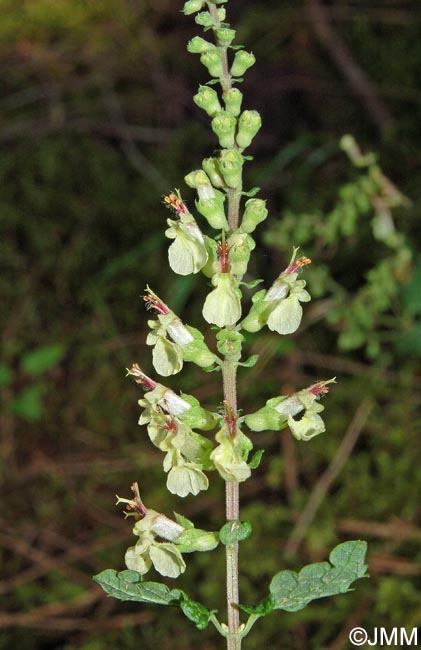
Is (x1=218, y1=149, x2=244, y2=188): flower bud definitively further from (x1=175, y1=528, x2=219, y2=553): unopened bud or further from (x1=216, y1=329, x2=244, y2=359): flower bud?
(x1=175, y1=528, x2=219, y2=553): unopened bud

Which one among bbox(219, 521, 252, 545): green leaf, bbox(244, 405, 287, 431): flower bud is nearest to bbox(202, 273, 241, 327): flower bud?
bbox(244, 405, 287, 431): flower bud

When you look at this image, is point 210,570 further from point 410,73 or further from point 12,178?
point 410,73

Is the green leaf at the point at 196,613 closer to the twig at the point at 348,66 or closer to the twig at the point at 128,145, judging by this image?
the twig at the point at 128,145

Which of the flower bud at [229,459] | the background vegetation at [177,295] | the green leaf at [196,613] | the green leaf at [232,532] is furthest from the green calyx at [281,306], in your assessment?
the background vegetation at [177,295]

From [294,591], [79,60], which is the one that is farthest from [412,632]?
[79,60]

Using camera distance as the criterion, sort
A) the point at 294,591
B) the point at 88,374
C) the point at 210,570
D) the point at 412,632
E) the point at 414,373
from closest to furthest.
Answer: the point at 294,591
the point at 412,632
the point at 210,570
the point at 414,373
the point at 88,374

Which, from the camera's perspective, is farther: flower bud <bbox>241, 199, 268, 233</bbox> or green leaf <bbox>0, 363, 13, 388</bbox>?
green leaf <bbox>0, 363, 13, 388</bbox>
